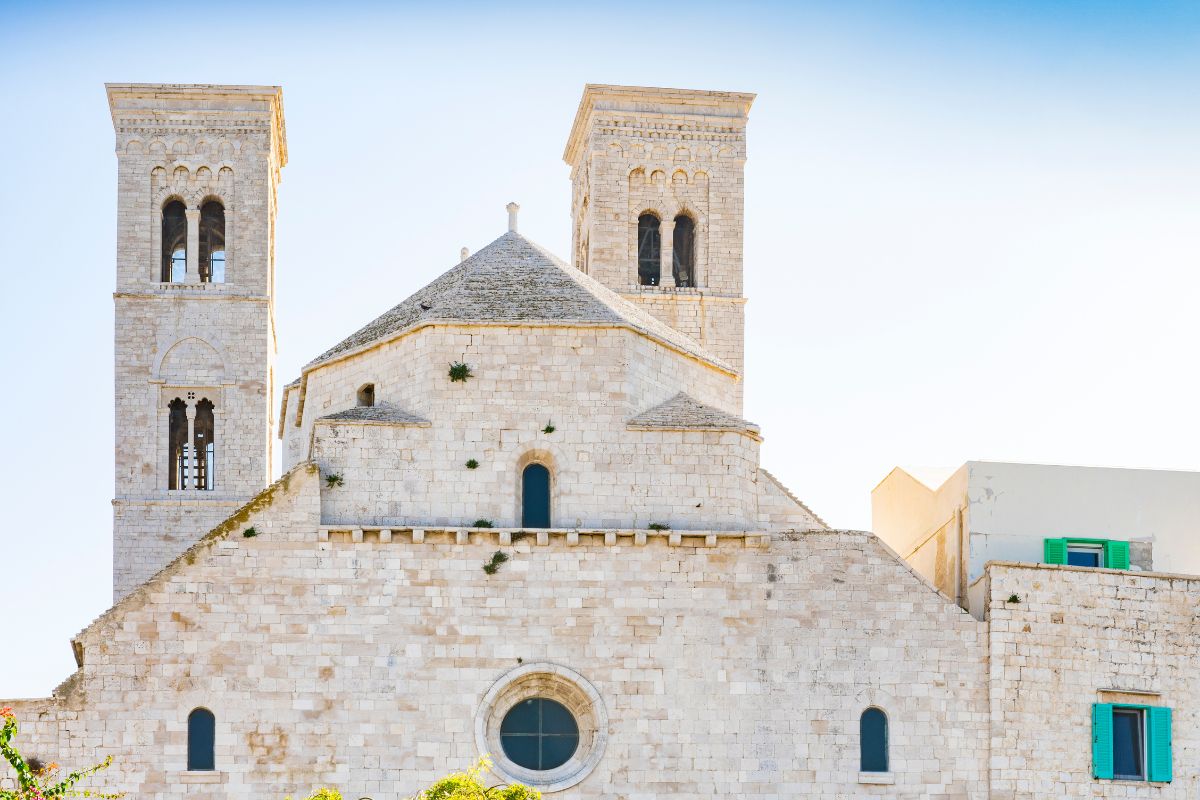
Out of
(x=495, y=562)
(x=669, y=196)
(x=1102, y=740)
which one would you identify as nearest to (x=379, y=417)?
(x=495, y=562)

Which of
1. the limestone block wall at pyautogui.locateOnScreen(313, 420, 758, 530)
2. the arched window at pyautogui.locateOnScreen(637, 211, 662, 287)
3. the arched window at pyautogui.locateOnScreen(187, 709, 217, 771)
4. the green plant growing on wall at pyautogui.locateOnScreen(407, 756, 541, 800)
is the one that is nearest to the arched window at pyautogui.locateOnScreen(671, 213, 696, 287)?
the arched window at pyautogui.locateOnScreen(637, 211, 662, 287)

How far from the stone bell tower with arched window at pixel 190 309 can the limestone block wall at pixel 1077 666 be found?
17908 mm

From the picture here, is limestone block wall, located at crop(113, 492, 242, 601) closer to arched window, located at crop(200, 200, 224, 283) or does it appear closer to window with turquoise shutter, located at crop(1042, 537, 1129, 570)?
arched window, located at crop(200, 200, 224, 283)

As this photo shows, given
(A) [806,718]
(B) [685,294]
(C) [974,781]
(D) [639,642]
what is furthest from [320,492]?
(B) [685,294]

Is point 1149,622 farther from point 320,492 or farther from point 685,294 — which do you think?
point 685,294

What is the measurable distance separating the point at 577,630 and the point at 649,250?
1729cm

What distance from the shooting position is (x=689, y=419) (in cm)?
3247

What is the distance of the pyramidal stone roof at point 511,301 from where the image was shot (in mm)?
32781

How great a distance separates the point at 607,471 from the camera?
3219 cm

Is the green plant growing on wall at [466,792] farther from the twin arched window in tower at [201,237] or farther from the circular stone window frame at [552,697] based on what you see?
the twin arched window in tower at [201,237]

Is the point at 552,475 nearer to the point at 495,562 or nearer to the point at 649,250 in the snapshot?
the point at 495,562

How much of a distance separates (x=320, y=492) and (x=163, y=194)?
1639cm

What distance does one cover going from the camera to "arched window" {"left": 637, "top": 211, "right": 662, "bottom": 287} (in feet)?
154

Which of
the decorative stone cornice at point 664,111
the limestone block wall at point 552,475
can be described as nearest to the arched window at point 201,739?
the limestone block wall at point 552,475
